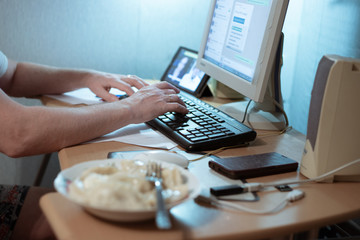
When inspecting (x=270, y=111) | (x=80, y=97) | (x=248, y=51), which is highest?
(x=248, y=51)

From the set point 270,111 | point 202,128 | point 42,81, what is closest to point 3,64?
point 42,81

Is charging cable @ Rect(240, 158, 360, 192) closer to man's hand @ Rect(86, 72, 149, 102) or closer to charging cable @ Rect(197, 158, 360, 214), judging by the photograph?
charging cable @ Rect(197, 158, 360, 214)

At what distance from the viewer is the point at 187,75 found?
5.58 ft

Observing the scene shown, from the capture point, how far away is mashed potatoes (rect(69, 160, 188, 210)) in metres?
0.67

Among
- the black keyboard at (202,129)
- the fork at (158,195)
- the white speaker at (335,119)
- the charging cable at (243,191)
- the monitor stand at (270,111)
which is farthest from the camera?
the monitor stand at (270,111)

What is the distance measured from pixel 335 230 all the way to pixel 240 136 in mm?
496

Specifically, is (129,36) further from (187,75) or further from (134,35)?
(187,75)

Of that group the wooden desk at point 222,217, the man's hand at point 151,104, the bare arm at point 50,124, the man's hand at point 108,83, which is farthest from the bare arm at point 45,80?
the wooden desk at point 222,217

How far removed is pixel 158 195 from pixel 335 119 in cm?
46

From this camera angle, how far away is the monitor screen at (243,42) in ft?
3.83

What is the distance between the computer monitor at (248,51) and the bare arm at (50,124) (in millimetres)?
366

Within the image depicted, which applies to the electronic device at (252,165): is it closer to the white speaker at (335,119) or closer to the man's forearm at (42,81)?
the white speaker at (335,119)

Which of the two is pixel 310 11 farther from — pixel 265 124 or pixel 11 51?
pixel 11 51

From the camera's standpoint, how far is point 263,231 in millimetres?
738
